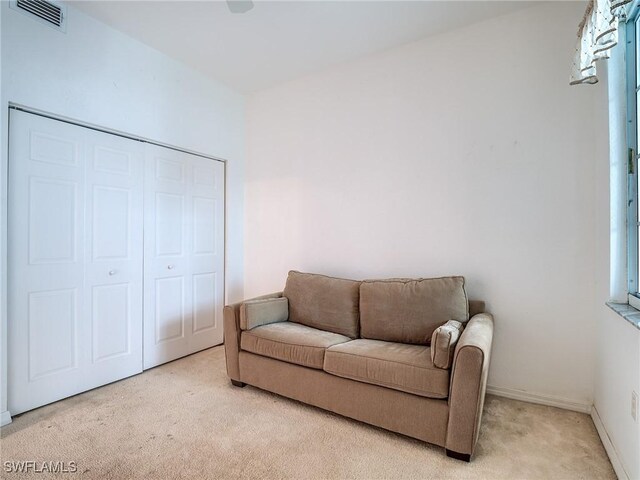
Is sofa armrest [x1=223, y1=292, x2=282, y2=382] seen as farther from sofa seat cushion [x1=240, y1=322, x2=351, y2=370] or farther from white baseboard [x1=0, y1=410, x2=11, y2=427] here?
white baseboard [x1=0, y1=410, x2=11, y2=427]

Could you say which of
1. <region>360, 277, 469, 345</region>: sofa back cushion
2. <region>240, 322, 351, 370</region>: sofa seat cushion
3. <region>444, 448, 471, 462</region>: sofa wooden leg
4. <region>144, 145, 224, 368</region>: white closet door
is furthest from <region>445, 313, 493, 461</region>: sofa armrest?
<region>144, 145, 224, 368</region>: white closet door

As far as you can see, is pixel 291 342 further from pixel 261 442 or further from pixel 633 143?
pixel 633 143

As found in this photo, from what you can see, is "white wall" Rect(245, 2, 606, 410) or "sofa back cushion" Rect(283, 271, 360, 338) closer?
"white wall" Rect(245, 2, 606, 410)

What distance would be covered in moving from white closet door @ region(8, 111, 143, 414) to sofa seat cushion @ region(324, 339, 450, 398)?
177 centimetres

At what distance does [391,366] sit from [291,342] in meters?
0.72

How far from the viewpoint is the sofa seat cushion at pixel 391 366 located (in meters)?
1.78

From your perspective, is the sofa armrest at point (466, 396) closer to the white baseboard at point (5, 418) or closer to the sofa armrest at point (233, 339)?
the sofa armrest at point (233, 339)

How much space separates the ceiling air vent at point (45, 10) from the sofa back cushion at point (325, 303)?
2.48 metres

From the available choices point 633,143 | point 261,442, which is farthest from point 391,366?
point 633,143

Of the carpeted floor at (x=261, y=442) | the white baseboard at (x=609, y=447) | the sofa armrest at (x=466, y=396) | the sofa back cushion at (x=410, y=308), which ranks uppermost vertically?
the sofa back cushion at (x=410, y=308)

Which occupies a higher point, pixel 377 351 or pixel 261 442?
pixel 377 351

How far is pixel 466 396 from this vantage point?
1.66m

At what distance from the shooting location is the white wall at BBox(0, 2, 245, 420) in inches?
83.5

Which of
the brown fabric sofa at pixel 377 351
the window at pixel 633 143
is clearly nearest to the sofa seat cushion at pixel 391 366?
the brown fabric sofa at pixel 377 351
